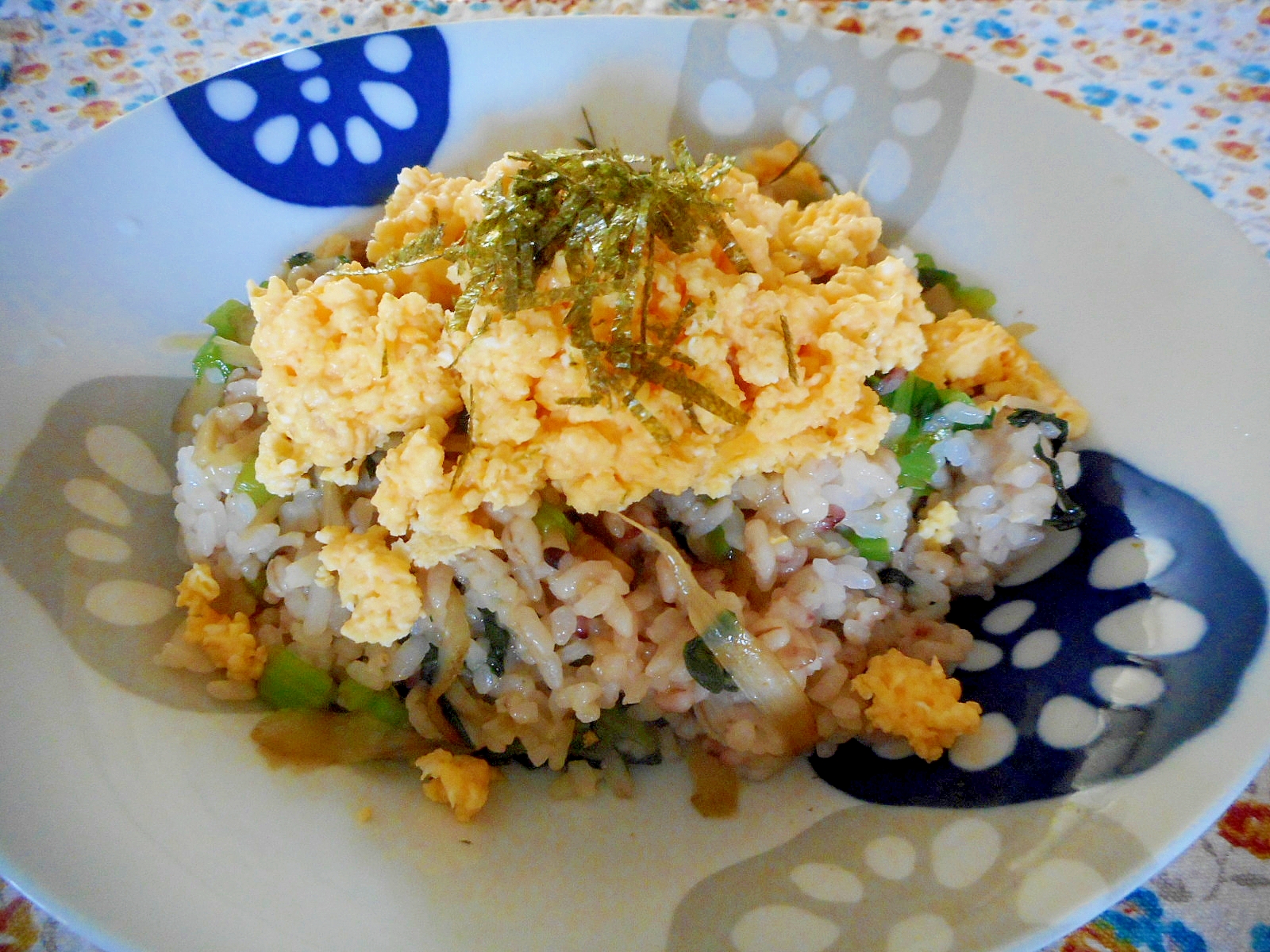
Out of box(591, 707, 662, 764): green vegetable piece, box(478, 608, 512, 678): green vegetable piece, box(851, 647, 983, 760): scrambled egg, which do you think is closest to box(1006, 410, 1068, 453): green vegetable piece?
box(851, 647, 983, 760): scrambled egg

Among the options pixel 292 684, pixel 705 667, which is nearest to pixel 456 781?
pixel 292 684

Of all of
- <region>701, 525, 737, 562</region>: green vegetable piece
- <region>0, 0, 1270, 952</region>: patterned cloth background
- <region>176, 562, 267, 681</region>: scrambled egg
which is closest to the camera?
<region>176, 562, 267, 681</region>: scrambled egg

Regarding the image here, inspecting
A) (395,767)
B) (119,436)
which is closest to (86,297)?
(119,436)

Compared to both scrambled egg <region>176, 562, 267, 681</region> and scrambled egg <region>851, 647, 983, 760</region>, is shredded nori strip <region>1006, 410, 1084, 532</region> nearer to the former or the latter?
scrambled egg <region>851, 647, 983, 760</region>

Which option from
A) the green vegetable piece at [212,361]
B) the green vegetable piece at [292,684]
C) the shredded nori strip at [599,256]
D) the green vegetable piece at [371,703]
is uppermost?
the shredded nori strip at [599,256]

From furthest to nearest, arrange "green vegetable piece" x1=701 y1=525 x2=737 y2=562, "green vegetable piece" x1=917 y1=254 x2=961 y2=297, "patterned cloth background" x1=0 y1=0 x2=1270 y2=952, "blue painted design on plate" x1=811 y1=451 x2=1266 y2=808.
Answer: "patterned cloth background" x1=0 y1=0 x2=1270 y2=952, "green vegetable piece" x1=917 y1=254 x2=961 y2=297, "green vegetable piece" x1=701 y1=525 x2=737 y2=562, "blue painted design on plate" x1=811 y1=451 x2=1266 y2=808

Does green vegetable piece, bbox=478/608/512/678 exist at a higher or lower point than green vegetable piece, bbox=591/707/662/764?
higher

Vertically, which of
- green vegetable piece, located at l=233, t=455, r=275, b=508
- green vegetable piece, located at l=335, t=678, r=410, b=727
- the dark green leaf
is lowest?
green vegetable piece, located at l=335, t=678, r=410, b=727

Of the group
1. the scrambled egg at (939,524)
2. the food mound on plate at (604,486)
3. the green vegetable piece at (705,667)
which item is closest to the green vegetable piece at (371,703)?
the food mound on plate at (604,486)

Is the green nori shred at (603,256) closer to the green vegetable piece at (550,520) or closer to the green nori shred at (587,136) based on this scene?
the green vegetable piece at (550,520)

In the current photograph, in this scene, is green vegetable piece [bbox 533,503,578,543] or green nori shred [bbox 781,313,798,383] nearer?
green nori shred [bbox 781,313,798,383]
